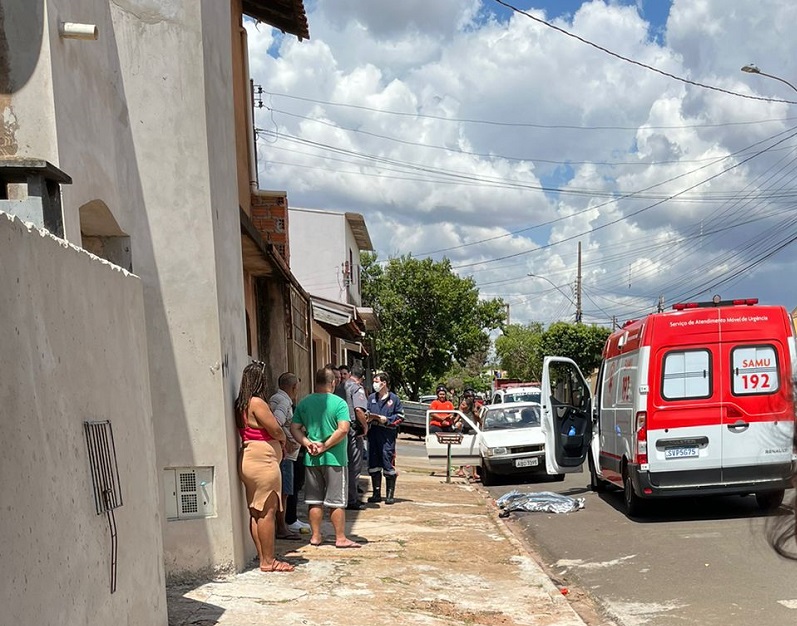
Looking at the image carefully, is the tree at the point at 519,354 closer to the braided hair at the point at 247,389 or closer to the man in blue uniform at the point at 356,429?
the man in blue uniform at the point at 356,429

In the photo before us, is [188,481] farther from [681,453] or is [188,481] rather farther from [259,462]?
[681,453]

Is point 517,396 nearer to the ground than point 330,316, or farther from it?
nearer to the ground

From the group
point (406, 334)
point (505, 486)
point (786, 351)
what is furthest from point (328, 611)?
point (406, 334)

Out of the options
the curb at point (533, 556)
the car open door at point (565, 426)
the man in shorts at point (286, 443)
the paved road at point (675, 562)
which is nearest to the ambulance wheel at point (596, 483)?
the car open door at point (565, 426)

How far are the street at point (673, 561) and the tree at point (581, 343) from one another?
126 feet

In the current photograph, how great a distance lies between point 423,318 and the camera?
148 ft

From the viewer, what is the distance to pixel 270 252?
10055mm

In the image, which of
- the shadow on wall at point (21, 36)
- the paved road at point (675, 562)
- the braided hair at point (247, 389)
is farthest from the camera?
the braided hair at point (247, 389)

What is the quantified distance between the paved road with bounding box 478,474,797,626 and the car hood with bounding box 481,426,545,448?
358 cm

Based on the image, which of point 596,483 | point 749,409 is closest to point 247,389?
point 749,409

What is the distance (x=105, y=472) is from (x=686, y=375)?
766 centimetres

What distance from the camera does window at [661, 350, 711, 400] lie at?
1014cm

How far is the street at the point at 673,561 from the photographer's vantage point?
21.2 ft

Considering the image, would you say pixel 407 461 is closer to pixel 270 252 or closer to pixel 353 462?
pixel 353 462
